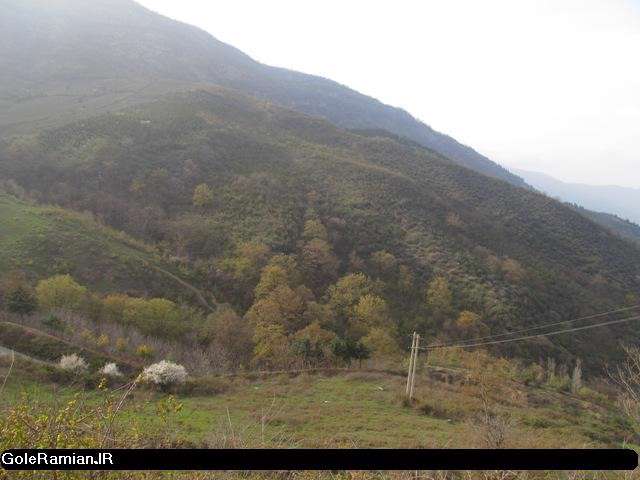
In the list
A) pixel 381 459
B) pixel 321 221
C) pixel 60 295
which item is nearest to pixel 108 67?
pixel 321 221

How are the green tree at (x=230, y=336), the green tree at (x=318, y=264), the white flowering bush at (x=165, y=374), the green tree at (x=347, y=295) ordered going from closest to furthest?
the white flowering bush at (x=165, y=374)
the green tree at (x=230, y=336)
the green tree at (x=347, y=295)
the green tree at (x=318, y=264)

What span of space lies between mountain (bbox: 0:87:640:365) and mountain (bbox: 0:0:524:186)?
42.9ft

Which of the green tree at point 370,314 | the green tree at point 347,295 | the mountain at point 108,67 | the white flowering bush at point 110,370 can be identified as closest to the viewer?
the white flowering bush at point 110,370

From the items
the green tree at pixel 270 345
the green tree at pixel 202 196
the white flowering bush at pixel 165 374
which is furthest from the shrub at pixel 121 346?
the green tree at pixel 202 196

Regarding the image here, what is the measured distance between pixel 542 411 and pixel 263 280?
2167 centimetres

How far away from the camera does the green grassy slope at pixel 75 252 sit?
2869 centimetres

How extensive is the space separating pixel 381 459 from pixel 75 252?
33648mm

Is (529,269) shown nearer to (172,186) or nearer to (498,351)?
(498,351)

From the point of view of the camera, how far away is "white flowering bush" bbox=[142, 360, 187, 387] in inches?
549

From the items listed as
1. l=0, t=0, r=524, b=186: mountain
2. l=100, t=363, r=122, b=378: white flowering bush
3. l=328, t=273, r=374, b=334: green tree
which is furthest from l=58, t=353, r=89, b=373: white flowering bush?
l=0, t=0, r=524, b=186: mountain

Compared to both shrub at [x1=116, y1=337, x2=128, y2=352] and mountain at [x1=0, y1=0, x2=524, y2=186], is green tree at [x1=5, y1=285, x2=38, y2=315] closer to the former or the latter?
shrub at [x1=116, y1=337, x2=128, y2=352]

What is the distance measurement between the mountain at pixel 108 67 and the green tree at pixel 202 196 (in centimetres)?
2436

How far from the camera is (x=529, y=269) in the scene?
4516 cm

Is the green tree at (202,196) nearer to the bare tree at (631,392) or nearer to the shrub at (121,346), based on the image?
the shrub at (121,346)
